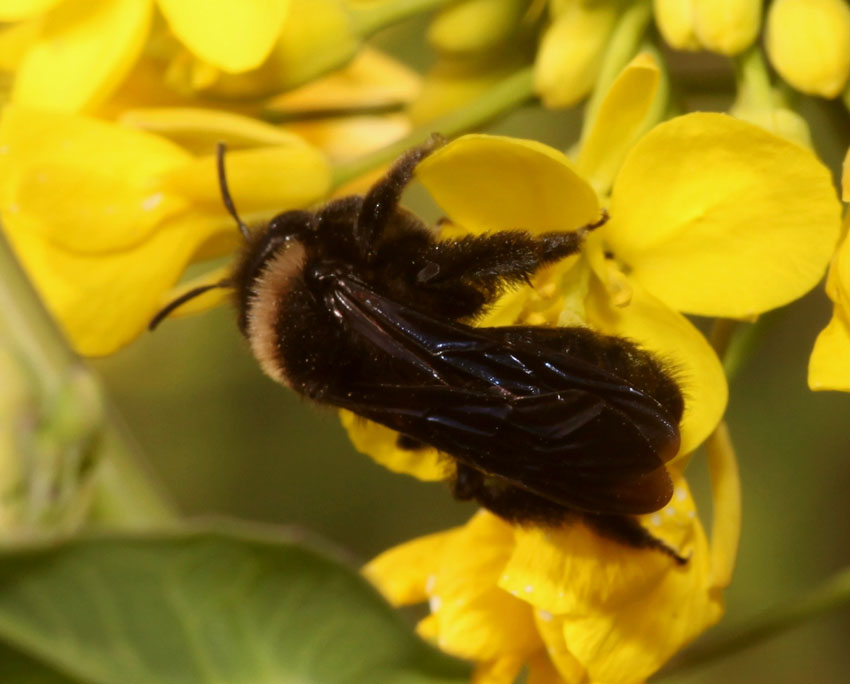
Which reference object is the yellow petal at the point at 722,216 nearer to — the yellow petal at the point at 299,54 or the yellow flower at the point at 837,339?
the yellow flower at the point at 837,339

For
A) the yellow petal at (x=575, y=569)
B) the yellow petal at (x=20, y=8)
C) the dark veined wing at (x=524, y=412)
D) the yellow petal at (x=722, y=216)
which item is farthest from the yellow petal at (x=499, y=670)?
the yellow petal at (x=20, y=8)

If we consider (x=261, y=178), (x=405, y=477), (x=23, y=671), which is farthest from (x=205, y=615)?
(x=405, y=477)

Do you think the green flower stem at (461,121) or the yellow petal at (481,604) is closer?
the yellow petal at (481,604)

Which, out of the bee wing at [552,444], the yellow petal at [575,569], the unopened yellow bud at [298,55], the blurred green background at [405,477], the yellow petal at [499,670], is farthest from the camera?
the blurred green background at [405,477]

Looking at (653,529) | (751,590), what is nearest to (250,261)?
(653,529)

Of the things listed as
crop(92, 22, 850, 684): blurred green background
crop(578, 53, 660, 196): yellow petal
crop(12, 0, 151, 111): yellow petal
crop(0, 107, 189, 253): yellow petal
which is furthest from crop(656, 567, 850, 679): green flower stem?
crop(92, 22, 850, 684): blurred green background

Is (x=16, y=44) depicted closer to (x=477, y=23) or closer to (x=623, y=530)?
(x=477, y=23)

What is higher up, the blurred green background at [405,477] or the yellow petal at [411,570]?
the yellow petal at [411,570]
